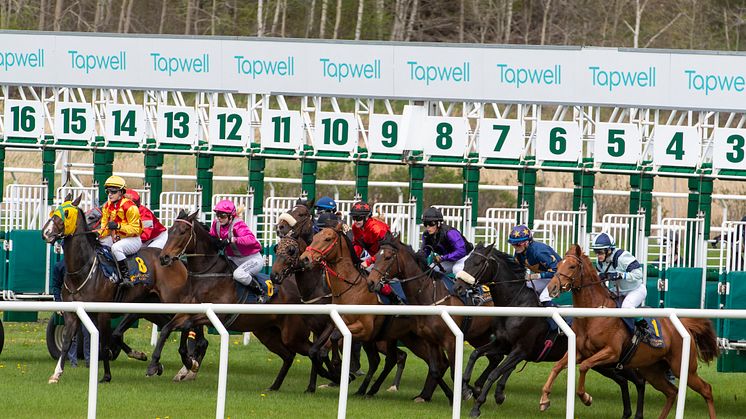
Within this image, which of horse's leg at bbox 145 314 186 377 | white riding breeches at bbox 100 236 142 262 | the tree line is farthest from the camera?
the tree line

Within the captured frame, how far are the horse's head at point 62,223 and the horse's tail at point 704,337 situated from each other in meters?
4.72

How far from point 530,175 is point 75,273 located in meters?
4.48

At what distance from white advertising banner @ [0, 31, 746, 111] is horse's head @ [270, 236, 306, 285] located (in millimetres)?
3273

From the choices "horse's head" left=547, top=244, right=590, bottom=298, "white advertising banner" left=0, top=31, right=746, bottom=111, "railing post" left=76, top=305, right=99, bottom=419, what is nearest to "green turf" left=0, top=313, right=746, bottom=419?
"horse's head" left=547, top=244, right=590, bottom=298

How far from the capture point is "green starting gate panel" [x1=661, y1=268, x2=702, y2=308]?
12.7 meters

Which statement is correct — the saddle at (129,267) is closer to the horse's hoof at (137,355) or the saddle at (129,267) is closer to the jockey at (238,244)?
the jockey at (238,244)

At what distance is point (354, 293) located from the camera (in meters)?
11.2

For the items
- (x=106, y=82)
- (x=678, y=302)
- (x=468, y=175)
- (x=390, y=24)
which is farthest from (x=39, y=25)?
(x=678, y=302)

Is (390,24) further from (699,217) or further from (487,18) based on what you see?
(699,217)

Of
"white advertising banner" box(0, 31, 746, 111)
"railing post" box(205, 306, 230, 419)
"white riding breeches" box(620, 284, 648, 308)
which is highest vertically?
"white advertising banner" box(0, 31, 746, 111)

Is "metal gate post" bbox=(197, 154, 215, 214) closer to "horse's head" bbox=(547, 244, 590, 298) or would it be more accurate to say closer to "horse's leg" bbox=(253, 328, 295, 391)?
"horse's leg" bbox=(253, 328, 295, 391)

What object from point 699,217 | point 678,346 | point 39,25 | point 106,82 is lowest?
point 678,346

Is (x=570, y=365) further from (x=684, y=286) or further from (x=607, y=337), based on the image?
(x=684, y=286)

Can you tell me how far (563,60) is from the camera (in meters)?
13.7
